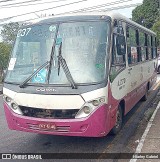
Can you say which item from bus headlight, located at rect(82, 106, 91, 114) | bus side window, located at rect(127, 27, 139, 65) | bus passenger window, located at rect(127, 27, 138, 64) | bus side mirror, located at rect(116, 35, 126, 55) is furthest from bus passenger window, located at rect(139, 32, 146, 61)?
bus headlight, located at rect(82, 106, 91, 114)

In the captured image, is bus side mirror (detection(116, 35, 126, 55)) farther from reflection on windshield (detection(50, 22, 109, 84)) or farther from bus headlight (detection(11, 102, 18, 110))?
bus headlight (detection(11, 102, 18, 110))

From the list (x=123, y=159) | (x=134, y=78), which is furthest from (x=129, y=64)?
(x=123, y=159)

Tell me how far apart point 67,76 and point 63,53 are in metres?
0.51

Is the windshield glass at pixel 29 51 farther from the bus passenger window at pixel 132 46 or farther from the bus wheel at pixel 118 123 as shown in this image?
the bus passenger window at pixel 132 46

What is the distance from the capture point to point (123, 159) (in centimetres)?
475

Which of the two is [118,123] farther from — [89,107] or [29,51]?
[29,51]

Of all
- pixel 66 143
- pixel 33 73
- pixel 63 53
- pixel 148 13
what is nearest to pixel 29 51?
pixel 33 73

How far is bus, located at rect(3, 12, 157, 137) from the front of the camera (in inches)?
185

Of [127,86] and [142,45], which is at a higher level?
[142,45]

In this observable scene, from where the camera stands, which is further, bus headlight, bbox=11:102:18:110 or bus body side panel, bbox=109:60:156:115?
bus body side panel, bbox=109:60:156:115

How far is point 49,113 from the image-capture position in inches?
191

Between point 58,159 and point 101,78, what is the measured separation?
1.67 meters

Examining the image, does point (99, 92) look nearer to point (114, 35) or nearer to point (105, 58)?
point (105, 58)

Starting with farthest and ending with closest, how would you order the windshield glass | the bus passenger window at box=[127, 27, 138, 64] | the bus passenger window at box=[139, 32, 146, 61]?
1. the bus passenger window at box=[139, 32, 146, 61]
2. the bus passenger window at box=[127, 27, 138, 64]
3. the windshield glass
